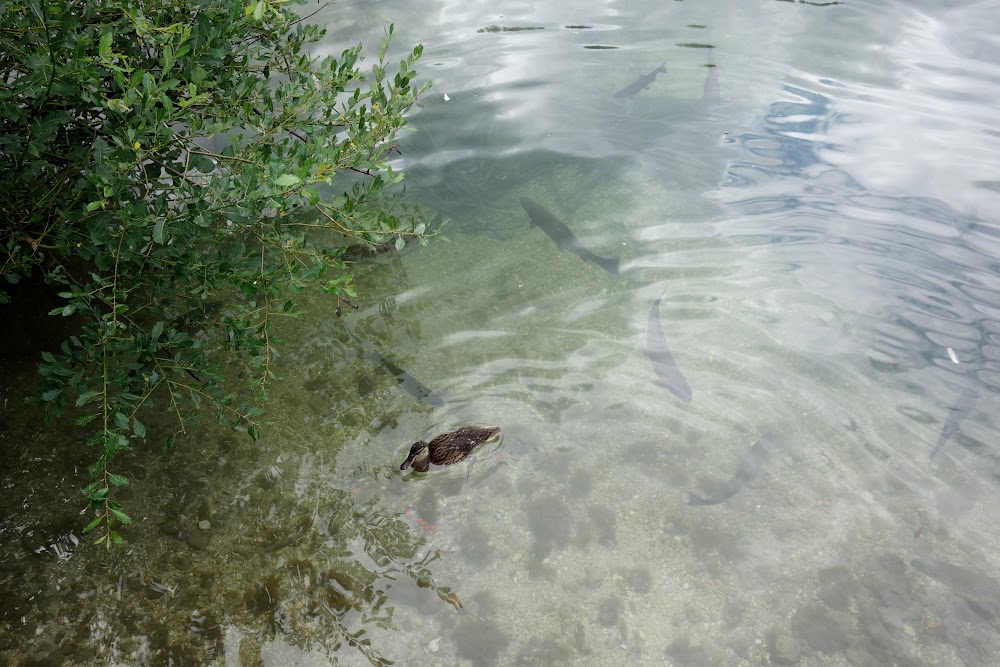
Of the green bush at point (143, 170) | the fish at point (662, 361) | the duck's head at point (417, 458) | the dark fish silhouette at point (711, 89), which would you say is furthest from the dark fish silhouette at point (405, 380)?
the dark fish silhouette at point (711, 89)

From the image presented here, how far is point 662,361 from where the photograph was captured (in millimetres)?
4457

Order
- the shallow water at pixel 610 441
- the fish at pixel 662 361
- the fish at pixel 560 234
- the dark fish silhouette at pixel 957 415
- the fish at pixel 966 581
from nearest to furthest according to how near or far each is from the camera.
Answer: the shallow water at pixel 610 441, the fish at pixel 966 581, the dark fish silhouette at pixel 957 415, the fish at pixel 662 361, the fish at pixel 560 234

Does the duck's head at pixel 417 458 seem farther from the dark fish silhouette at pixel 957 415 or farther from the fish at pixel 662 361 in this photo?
the dark fish silhouette at pixel 957 415

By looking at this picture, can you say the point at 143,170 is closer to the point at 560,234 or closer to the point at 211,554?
the point at 211,554

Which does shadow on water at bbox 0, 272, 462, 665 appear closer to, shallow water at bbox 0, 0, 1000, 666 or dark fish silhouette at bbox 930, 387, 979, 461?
shallow water at bbox 0, 0, 1000, 666

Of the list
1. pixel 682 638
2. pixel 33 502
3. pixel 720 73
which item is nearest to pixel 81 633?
pixel 33 502

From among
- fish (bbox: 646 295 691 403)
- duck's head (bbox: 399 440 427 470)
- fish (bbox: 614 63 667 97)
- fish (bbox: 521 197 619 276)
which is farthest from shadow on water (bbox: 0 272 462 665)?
fish (bbox: 614 63 667 97)

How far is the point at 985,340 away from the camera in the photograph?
15.7 ft

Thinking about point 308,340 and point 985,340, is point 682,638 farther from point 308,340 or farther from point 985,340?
point 985,340

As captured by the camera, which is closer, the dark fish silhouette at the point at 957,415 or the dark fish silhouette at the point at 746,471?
the dark fish silhouette at the point at 746,471

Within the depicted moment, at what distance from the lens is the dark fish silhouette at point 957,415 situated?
13.5ft

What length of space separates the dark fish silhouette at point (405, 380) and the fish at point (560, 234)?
174cm

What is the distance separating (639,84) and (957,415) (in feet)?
14.8

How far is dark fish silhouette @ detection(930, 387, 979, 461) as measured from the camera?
4117mm
